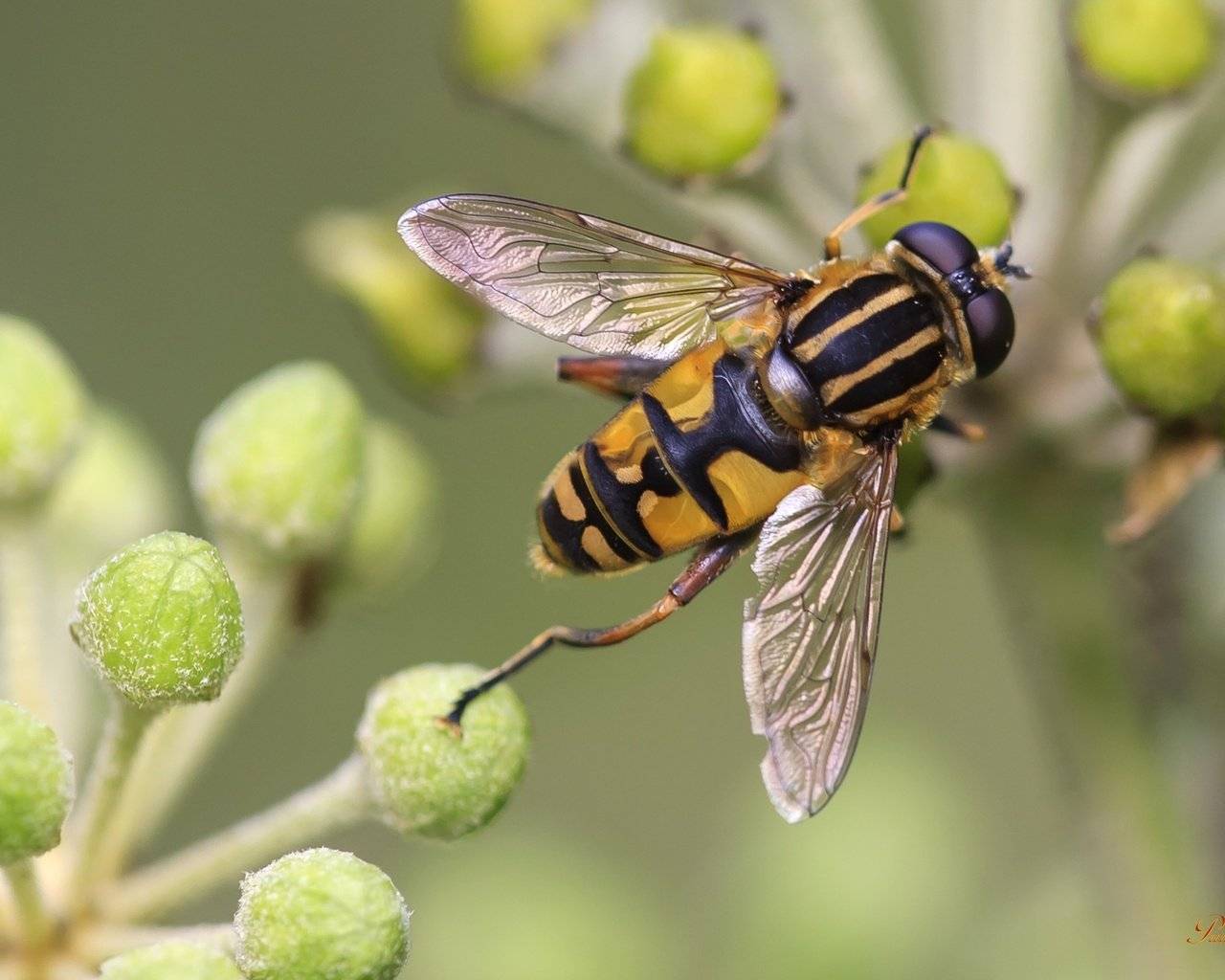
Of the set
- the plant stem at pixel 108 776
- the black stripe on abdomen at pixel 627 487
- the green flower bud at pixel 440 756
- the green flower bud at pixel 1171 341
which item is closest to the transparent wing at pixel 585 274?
the black stripe on abdomen at pixel 627 487

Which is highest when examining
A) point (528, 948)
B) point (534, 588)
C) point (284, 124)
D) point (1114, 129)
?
point (1114, 129)

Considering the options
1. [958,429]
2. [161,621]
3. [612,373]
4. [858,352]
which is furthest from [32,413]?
[958,429]

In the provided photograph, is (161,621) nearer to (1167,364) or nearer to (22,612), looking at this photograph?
(22,612)

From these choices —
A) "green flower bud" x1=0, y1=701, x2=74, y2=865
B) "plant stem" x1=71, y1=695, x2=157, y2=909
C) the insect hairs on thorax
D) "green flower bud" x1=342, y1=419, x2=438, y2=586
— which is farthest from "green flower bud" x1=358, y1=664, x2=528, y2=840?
the insect hairs on thorax

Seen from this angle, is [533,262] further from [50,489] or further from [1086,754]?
[1086,754]

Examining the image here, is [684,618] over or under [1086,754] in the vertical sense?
under

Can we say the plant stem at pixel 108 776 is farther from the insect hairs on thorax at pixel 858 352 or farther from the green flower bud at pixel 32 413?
the insect hairs on thorax at pixel 858 352

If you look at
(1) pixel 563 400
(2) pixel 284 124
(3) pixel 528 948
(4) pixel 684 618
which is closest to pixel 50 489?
(3) pixel 528 948
